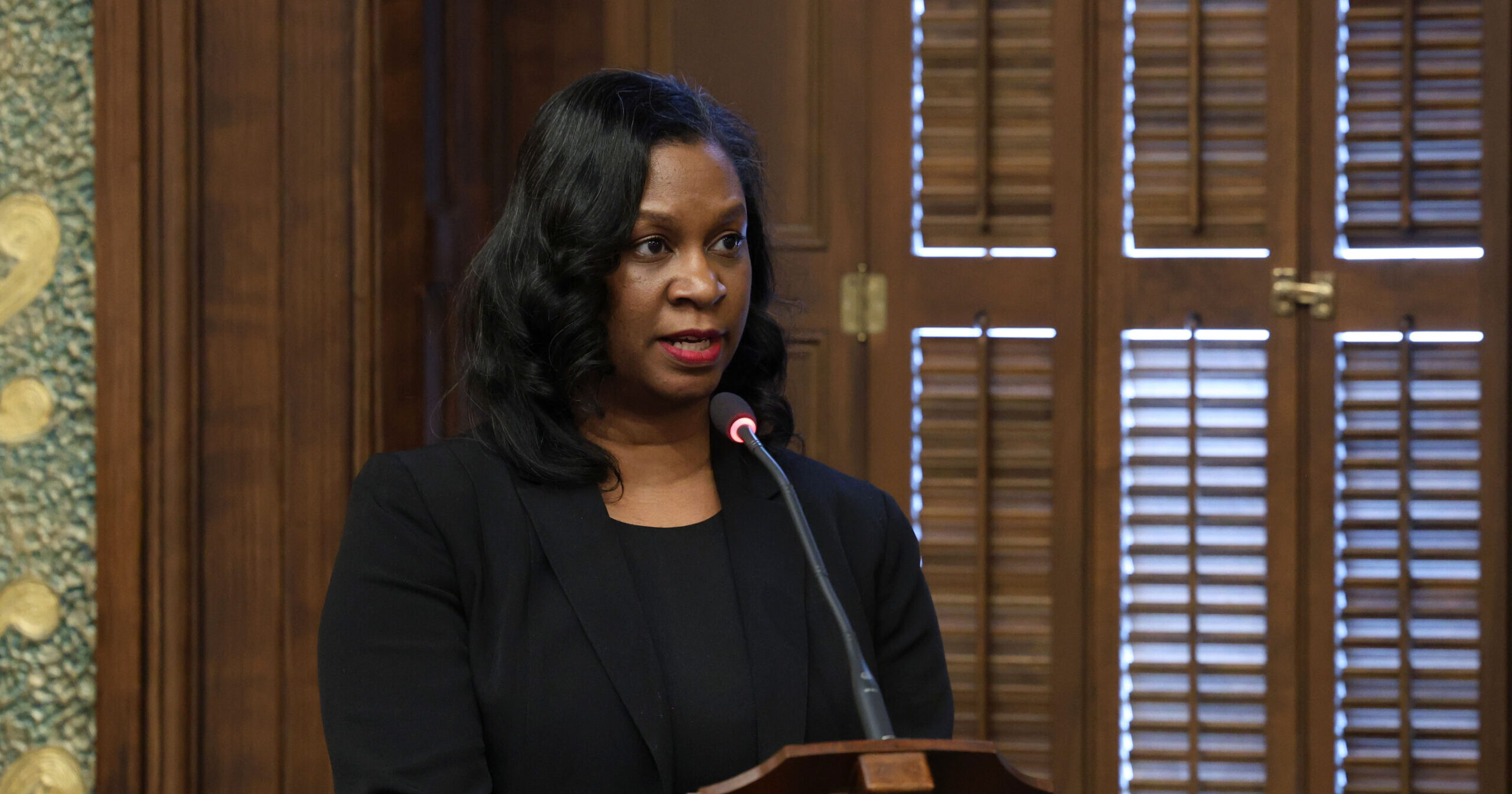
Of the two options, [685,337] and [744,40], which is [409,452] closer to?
[685,337]

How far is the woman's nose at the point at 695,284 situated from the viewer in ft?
4.35

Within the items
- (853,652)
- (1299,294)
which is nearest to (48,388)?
(853,652)

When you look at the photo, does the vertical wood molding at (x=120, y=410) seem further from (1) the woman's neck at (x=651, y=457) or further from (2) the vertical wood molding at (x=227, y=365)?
(1) the woman's neck at (x=651, y=457)

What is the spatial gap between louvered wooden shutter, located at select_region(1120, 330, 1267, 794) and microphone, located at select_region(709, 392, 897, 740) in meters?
1.22

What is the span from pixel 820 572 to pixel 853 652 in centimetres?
8

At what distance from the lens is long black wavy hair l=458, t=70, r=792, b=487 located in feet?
4.40

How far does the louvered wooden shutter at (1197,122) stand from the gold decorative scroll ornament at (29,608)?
1767 mm

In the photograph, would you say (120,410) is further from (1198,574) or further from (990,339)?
(1198,574)

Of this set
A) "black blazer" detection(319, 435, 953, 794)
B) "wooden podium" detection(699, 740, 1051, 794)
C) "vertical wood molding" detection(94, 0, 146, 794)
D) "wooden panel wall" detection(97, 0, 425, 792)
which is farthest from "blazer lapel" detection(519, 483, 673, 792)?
"vertical wood molding" detection(94, 0, 146, 794)

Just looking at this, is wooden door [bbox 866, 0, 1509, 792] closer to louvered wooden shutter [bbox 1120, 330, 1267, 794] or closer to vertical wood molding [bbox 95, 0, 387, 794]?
louvered wooden shutter [bbox 1120, 330, 1267, 794]

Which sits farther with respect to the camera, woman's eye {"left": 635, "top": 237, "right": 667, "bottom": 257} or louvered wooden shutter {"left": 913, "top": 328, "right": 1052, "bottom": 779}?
louvered wooden shutter {"left": 913, "top": 328, "right": 1052, "bottom": 779}

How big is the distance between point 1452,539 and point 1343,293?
43 cm

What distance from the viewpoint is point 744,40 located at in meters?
2.37

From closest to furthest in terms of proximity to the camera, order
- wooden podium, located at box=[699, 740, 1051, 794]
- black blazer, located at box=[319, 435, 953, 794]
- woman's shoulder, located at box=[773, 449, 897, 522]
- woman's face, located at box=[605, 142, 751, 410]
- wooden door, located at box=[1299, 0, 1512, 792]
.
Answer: wooden podium, located at box=[699, 740, 1051, 794]
black blazer, located at box=[319, 435, 953, 794]
woman's face, located at box=[605, 142, 751, 410]
woman's shoulder, located at box=[773, 449, 897, 522]
wooden door, located at box=[1299, 0, 1512, 792]
